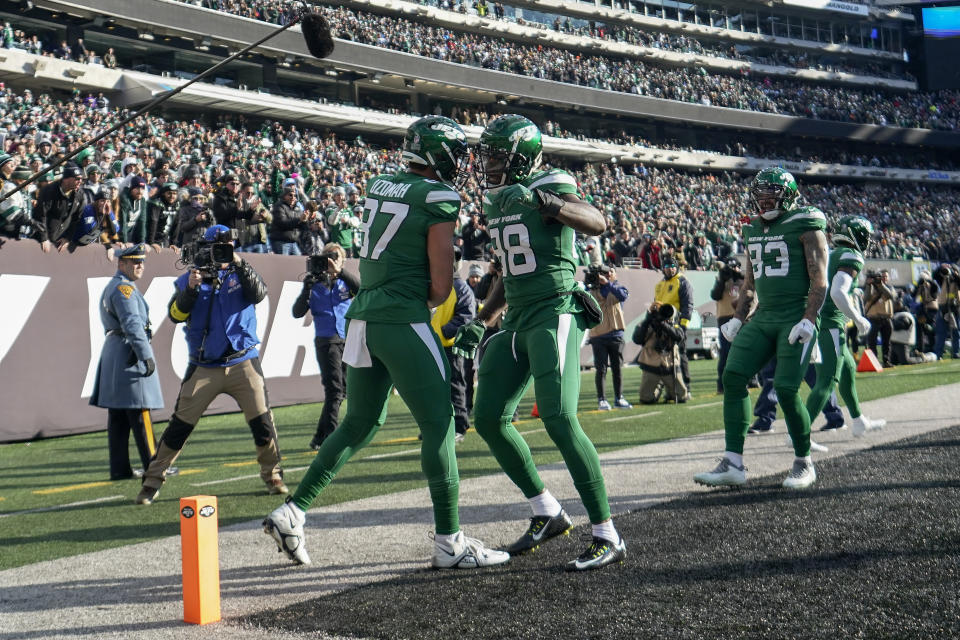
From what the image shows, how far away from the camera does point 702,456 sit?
297 inches

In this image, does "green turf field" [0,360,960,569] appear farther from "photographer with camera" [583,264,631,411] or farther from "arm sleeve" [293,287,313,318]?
"arm sleeve" [293,287,313,318]

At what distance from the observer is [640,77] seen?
5269 cm

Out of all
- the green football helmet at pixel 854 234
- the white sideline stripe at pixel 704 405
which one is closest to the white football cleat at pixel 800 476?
the green football helmet at pixel 854 234

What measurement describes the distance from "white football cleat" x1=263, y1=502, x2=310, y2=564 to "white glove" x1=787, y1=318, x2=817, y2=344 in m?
3.21

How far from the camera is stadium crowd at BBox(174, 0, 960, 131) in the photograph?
42.7 meters

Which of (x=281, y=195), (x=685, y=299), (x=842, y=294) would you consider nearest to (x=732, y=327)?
(x=842, y=294)

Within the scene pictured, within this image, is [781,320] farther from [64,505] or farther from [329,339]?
[64,505]

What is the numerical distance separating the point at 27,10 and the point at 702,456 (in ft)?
108

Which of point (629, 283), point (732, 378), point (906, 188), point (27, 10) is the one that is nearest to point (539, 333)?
point (732, 378)

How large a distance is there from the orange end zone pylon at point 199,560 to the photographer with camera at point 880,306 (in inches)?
625

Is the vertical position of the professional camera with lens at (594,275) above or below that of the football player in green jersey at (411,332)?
above

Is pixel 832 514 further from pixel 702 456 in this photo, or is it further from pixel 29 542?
pixel 29 542

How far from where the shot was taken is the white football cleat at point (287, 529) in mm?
4391

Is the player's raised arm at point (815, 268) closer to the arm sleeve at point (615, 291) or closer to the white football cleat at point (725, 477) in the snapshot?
the white football cleat at point (725, 477)
